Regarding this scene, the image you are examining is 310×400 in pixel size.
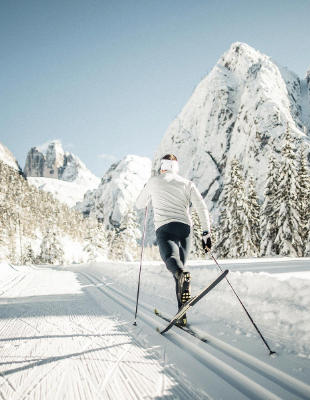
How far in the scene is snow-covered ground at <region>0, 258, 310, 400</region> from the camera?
1.69 meters

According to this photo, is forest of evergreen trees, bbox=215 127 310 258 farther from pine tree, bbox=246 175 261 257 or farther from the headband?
the headband

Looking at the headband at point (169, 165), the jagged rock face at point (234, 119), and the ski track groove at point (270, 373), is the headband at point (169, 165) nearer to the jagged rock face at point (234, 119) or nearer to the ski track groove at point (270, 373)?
the ski track groove at point (270, 373)

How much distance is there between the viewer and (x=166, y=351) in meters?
2.30

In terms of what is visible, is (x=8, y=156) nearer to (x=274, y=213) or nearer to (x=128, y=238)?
(x=128, y=238)

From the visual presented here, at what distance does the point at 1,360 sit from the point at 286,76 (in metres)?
117

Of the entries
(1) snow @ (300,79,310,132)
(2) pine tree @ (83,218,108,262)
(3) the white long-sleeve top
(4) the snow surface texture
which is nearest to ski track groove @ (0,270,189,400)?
(3) the white long-sleeve top

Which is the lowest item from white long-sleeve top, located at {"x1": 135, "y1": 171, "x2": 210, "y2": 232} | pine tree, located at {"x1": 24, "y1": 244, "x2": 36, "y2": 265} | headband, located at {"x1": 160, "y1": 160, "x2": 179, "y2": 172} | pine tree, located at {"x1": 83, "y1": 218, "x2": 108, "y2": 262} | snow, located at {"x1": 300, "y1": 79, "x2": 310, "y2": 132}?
pine tree, located at {"x1": 24, "y1": 244, "x2": 36, "y2": 265}

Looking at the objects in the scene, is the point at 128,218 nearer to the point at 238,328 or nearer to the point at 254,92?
the point at 238,328

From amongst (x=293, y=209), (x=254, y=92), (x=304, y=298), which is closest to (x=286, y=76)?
(x=254, y=92)

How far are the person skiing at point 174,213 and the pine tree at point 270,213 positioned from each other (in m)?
24.1

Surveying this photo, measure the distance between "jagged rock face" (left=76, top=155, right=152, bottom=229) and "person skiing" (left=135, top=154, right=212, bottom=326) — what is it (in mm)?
103994

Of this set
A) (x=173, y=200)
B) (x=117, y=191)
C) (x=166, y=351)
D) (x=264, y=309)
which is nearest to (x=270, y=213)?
(x=264, y=309)

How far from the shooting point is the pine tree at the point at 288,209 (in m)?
22.7

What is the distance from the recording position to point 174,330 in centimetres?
287
